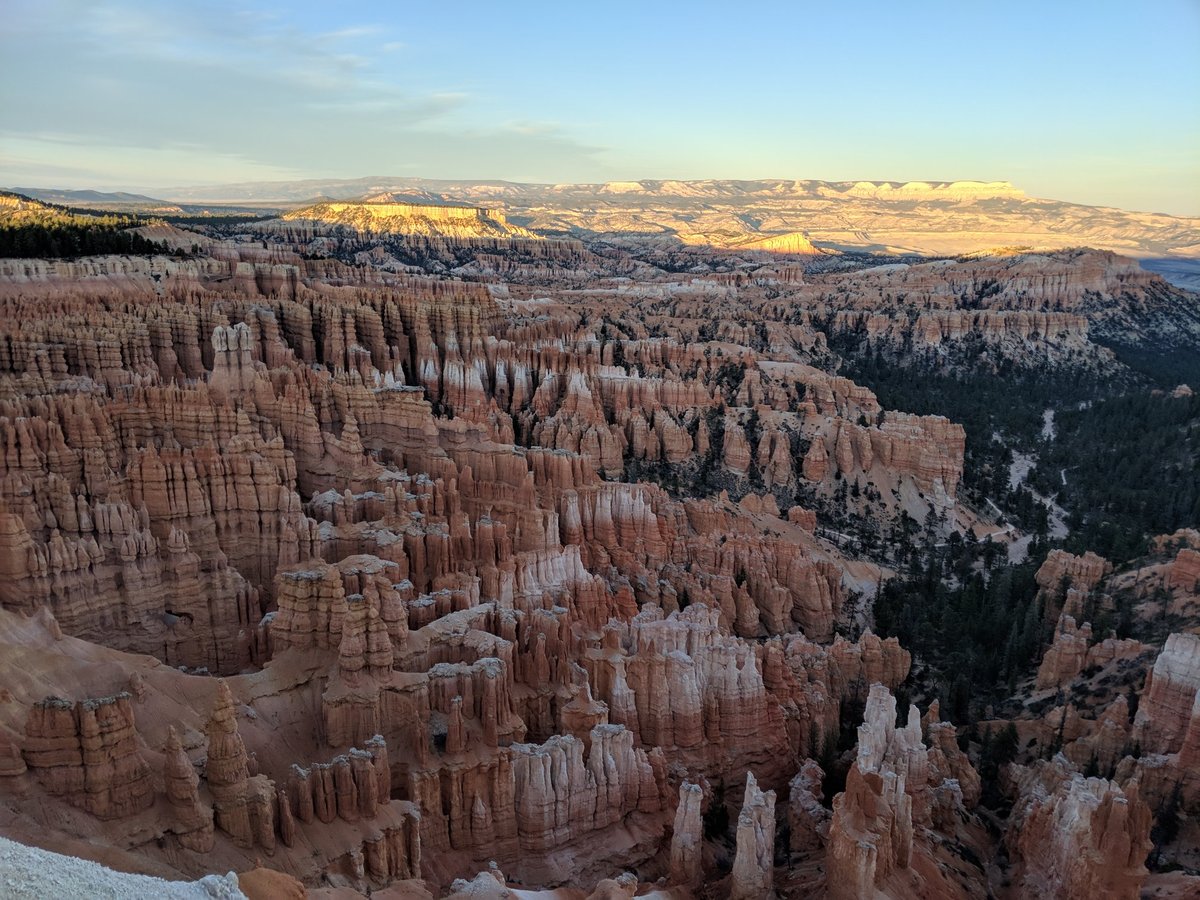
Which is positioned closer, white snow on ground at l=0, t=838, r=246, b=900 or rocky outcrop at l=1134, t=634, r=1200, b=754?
white snow on ground at l=0, t=838, r=246, b=900

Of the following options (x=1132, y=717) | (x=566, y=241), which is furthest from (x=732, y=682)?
(x=566, y=241)

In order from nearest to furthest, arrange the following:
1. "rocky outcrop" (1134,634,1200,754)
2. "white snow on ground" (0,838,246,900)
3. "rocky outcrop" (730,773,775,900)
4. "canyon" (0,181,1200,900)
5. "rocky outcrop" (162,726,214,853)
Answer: "white snow on ground" (0,838,246,900)
"rocky outcrop" (162,726,214,853)
"canyon" (0,181,1200,900)
"rocky outcrop" (730,773,775,900)
"rocky outcrop" (1134,634,1200,754)

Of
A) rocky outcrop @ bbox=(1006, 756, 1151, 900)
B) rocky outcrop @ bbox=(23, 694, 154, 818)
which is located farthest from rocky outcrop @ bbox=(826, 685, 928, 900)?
rocky outcrop @ bbox=(23, 694, 154, 818)

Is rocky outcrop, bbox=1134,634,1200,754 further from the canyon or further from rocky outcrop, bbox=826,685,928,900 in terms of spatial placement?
rocky outcrop, bbox=826,685,928,900

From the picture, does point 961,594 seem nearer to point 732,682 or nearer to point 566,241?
point 732,682

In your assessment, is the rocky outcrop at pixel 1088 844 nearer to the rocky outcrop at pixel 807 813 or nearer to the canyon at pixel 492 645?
the canyon at pixel 492 645

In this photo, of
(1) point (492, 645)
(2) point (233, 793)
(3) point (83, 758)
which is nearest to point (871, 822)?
(1) point (492, 645)

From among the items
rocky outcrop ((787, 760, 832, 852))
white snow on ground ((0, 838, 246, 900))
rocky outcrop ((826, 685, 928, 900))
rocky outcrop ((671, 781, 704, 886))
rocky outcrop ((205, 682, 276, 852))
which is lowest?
rocky outcrop ((787, 760, 832, 852))
